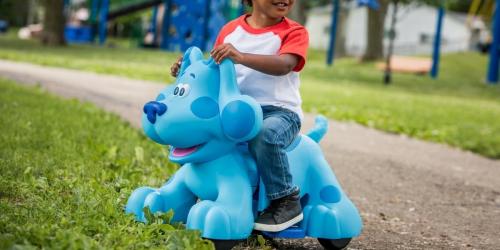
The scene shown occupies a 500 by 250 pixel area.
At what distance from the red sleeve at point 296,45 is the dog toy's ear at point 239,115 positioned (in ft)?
1.06

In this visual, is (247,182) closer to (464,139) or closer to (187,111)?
(187,111)

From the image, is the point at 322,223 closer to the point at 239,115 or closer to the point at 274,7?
the point at 239,115

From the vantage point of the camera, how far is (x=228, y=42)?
3.46m

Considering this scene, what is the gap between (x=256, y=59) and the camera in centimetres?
321

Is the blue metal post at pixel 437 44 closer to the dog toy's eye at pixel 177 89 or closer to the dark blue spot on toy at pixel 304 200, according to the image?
the dark blue spot on toy at pixel 304 200

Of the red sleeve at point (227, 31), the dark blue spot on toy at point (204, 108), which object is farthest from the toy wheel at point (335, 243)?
the red sleeve at point (227, 31)

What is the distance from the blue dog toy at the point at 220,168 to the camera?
308cm

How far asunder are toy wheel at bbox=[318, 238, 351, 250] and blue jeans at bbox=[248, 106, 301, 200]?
0.35 m

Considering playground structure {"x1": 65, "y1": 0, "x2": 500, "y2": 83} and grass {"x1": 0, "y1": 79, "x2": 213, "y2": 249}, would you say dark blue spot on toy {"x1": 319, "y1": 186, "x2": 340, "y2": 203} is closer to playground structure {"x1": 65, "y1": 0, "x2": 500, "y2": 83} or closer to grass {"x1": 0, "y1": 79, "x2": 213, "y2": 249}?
grass {"x1": 0, "y1": 79, "x2": 213, "y2": 249}

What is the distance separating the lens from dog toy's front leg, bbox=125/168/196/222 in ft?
10.9

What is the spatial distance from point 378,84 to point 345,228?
1411 cm

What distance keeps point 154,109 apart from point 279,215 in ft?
2.35

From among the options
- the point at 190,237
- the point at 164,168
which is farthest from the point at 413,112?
the point at 190,237

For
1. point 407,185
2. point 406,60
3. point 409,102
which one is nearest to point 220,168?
point 407,185
